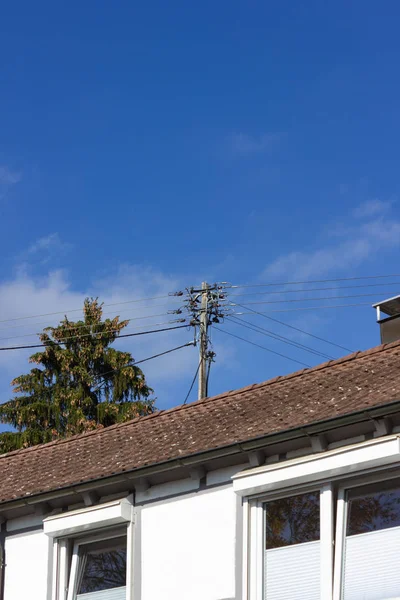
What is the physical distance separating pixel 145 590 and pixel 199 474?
157 centimetres

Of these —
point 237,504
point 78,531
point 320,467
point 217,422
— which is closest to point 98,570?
point 78,531

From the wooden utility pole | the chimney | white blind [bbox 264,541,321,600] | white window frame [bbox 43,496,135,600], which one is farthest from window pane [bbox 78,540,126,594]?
the wooden utility pole

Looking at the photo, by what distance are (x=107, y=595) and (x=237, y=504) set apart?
7.59 ft

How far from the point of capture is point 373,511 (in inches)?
464

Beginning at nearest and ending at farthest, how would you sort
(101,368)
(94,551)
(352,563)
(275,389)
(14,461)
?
(352,563), (94,551), (275,389), (14,461), (101,368)

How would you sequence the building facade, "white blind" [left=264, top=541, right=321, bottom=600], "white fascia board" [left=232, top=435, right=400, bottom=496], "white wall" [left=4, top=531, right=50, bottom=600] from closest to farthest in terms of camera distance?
"white fascia board" [left=232, top=435, right=400, bottom=496] < the building facade < "white blind" [left=264, top=541, right=321, bottom=600] < "white wall" [left=4, top=531, right=50, bottom=600]

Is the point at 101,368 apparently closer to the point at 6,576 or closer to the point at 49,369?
the point at 49,369

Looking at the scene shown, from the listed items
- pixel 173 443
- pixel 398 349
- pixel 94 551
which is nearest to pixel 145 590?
pixel 94 551

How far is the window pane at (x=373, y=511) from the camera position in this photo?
38.1 feet

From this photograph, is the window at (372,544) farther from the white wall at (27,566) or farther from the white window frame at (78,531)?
the white wall at (27,566)

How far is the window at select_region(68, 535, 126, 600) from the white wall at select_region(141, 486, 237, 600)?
1.63 feet

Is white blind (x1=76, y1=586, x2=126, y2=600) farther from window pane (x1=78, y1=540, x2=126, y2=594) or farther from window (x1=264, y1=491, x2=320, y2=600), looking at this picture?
window (x1=264, y1=491, x2=320, y2=600)

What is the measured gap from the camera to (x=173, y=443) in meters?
14.6

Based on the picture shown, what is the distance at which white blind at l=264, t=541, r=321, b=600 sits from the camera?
11922mm
